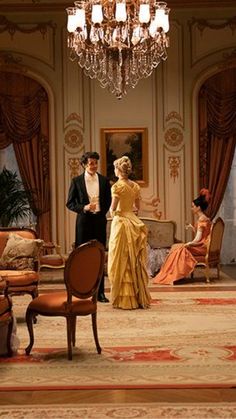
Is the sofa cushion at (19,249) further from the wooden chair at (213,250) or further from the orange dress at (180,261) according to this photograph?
the wooden chair at (213,250)

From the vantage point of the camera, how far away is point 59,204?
1134 centimetres

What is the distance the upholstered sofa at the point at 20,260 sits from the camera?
650cm

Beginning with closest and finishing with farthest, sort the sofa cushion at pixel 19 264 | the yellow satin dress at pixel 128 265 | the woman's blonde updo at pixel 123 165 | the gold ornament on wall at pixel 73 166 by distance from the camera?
1. the sofa cushion at pixel 19 264
2. the yellow satin dress at pixel 128 265
3. the woman's blonde updo at pixel 123 165
4. the gold ornament on wall at pixel 73 166

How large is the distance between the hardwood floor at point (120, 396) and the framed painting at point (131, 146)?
7.34 metres

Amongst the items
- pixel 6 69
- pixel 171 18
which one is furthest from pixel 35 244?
pixel 171 18

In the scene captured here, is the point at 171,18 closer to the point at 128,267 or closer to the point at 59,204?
the point at 59,204

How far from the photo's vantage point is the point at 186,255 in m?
9.48

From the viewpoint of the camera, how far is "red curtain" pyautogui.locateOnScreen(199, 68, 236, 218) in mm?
11281

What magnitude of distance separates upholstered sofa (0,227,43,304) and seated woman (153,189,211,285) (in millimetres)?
2833

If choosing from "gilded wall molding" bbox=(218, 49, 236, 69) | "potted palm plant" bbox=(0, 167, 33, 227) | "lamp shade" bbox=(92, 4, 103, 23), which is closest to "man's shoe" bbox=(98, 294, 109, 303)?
"lamp shade" bbox=(92, 4, 103, 23)

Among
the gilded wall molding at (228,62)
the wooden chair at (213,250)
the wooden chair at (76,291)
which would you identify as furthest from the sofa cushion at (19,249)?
the gilded wall molding at (228,62)

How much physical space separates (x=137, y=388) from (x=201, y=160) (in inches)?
293

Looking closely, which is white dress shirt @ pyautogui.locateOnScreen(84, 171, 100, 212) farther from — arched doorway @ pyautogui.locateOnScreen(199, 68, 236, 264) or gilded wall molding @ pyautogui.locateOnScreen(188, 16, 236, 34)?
gilded wall molding @ pyautogui.locateOnScreen(188, 16, 236, 34)

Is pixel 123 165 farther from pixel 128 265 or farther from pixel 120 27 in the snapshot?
pixel 120 27
